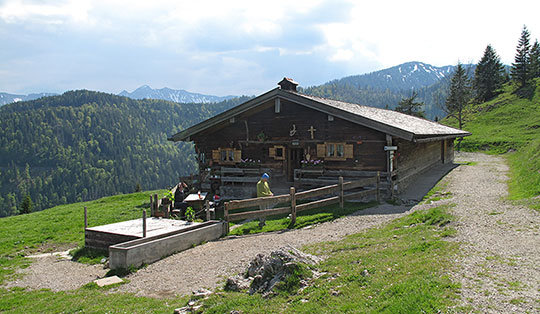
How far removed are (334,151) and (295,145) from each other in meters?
2.15

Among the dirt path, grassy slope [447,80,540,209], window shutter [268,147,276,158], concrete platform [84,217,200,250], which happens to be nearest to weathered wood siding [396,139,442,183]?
the dirt path

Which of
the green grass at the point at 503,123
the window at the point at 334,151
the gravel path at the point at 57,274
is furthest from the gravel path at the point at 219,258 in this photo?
the green grass at the point at 503,123

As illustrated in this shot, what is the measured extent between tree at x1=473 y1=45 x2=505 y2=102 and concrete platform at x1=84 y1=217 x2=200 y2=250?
75910 millimetres

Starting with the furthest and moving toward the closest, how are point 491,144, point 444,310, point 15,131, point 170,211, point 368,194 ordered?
point 15,131
point 491,144
point 368,194
point 170,211
point 444,310

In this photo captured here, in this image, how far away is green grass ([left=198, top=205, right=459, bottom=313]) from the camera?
580 cm

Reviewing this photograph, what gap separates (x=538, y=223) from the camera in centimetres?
995

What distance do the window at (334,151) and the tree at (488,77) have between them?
6601cm

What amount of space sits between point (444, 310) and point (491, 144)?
158ft

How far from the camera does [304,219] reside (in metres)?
14.3

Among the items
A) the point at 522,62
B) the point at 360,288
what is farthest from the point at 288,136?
the point at 522,62

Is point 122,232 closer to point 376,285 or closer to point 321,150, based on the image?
point 376,285

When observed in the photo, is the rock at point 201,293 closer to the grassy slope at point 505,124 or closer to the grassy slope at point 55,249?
the grassy slope at point 55,249

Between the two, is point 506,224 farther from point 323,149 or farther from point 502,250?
point 323,149

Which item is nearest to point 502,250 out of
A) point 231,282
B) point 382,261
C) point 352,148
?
point 382,261
